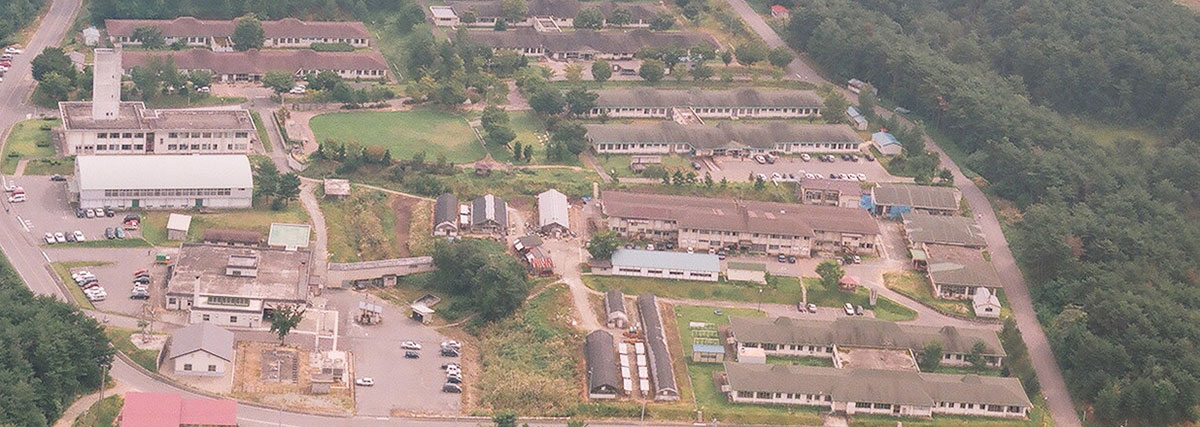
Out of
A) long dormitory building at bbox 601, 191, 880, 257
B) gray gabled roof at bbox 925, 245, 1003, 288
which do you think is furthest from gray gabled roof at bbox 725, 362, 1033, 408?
long dormitory building at bbox 601, 191, 880, 257

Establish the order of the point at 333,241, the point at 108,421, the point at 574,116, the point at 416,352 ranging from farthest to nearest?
the point at 574,116 < the point at 333,241 < the point at 416,352 < the point at 108,421

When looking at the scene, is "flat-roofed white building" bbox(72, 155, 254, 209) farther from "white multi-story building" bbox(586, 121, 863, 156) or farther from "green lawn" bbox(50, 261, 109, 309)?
"white multi-story building" bbox(586, 121, 863, 156)

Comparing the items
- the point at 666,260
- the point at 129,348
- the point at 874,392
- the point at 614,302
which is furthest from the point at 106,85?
the point at 874,392

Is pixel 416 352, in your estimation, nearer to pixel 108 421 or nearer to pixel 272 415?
pixel 272 415

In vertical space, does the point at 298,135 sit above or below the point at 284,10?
below

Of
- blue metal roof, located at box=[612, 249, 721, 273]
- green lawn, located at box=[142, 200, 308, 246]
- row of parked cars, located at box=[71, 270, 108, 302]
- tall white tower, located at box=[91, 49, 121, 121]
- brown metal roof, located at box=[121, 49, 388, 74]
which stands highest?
brown metal roof, located at box=[121, 49, 388, 74]

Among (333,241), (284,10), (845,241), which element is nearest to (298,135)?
(333,241)
